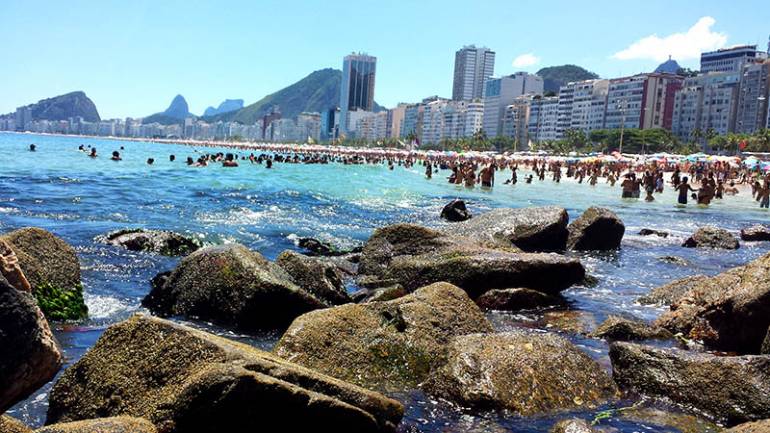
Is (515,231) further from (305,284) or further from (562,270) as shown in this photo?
(305,284)

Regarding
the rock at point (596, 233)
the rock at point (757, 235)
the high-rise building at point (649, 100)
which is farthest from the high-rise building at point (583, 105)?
the rock at point (596, 233)

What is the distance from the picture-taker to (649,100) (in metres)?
155

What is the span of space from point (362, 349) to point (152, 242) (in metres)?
7.26

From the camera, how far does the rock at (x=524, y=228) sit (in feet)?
42.7

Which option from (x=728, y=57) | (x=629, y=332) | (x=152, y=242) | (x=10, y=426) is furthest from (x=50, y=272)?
(x=728, y=57)

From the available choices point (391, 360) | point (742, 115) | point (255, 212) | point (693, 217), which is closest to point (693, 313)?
point (391, 360)

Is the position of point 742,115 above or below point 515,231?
above

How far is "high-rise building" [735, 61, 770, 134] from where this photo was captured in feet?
445

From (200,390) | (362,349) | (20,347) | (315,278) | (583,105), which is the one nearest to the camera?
(20,347)

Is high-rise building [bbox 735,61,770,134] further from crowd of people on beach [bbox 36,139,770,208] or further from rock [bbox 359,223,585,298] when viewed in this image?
rock [bbox 359,223,585,298]

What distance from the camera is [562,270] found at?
9.27 meters

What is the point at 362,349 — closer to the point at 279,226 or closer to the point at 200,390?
the point at 200,390

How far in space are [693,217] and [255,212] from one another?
56.3ft

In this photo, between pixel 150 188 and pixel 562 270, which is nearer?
pixel 562 270
